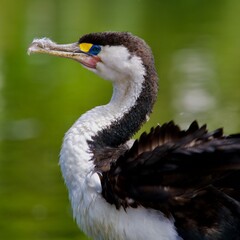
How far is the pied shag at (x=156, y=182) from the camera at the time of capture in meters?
8.50

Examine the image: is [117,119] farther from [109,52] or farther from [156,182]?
[156,182]

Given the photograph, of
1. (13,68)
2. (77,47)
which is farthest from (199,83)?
(77,47)

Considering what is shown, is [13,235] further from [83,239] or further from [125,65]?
[125,65]

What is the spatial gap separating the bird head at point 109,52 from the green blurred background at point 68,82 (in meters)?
2.82

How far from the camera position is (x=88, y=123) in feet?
31.2

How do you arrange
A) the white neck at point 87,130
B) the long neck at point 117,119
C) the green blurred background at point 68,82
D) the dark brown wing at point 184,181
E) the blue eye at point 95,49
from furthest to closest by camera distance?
the green blurred background at point 68,82 → the blue eye at point 95,49 → the long neck at point 117,119 → the white neck at point 87,130 → the dark brown wing at point 184,181

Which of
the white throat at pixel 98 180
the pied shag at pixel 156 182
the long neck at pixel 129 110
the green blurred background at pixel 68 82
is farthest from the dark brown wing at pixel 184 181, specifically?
the green blurred background at pixel 68 82

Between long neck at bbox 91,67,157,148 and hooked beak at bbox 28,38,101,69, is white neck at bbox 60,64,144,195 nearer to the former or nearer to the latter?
long neck at bbox 91,67,157,148

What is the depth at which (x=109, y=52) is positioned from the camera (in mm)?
9805

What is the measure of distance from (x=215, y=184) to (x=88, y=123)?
136 cm

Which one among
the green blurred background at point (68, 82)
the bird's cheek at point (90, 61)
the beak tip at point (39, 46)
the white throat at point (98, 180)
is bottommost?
the green blurred background at point (68, 82)

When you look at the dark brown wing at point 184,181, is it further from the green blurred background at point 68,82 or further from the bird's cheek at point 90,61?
the green blurred background at point 68,82

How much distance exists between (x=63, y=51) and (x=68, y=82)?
939 centimetres

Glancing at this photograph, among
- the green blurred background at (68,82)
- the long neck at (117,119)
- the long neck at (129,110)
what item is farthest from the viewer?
the green blurred background at (68,82)
